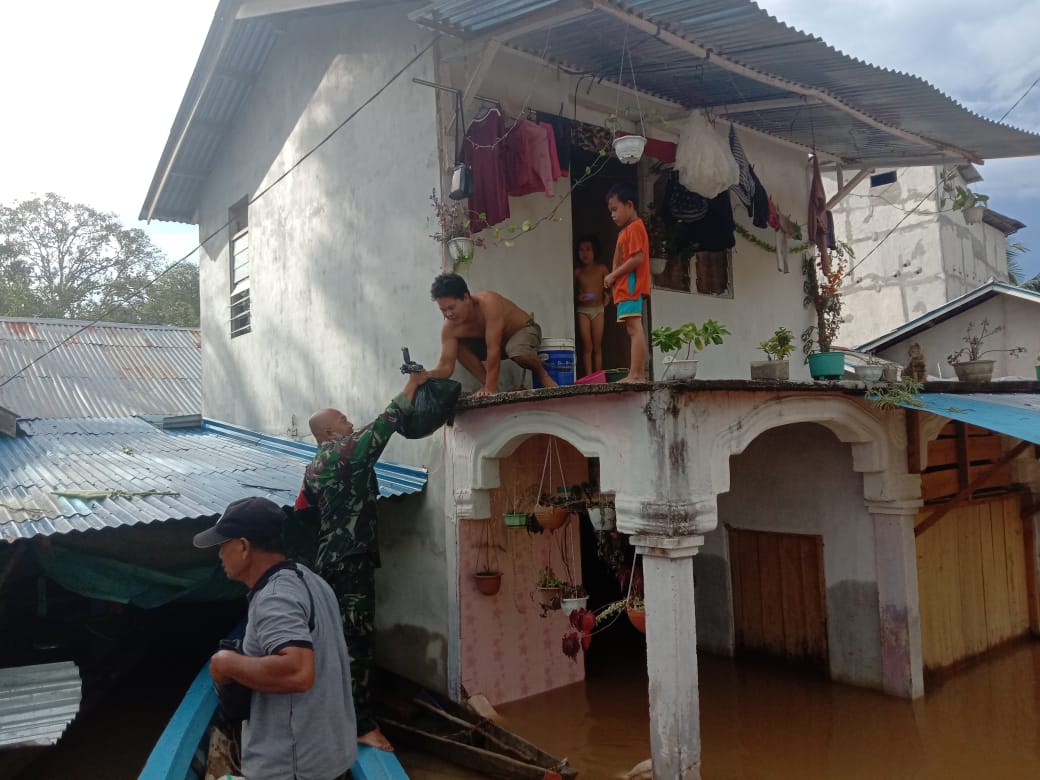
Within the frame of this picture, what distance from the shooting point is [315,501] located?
617 centimetres

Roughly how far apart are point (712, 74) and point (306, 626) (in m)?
6.38

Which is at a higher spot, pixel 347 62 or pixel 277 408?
pixel 347 62

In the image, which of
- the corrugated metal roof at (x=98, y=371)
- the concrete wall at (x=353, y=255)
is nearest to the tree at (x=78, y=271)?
the corrugated metal roof at (x=98, y=371)

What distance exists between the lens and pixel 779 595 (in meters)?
8.61

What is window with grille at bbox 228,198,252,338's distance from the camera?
10891mm

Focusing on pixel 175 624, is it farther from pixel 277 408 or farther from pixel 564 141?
pixel 564 141

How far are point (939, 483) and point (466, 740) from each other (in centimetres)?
561

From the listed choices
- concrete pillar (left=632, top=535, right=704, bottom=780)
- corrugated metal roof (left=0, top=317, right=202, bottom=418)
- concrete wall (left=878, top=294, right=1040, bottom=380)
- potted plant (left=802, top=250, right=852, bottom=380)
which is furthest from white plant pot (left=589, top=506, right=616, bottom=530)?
corrugated metal roof (left=0, top=317, right=202, bottom=418)

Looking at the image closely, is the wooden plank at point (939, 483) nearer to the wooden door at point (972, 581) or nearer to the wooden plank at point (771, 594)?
the wooden door at point (972, 581)

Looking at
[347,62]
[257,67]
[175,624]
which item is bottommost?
[175,624]

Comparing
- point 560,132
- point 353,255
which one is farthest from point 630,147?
point 353,255

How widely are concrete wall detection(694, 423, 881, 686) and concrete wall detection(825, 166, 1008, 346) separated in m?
8.46

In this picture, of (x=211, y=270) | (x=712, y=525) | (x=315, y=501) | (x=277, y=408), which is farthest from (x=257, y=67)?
(x=712, y=525)

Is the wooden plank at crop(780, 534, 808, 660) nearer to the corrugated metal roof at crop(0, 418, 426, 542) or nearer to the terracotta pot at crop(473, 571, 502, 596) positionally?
the terracotta pot at crop(473, 571, 502, 596)
